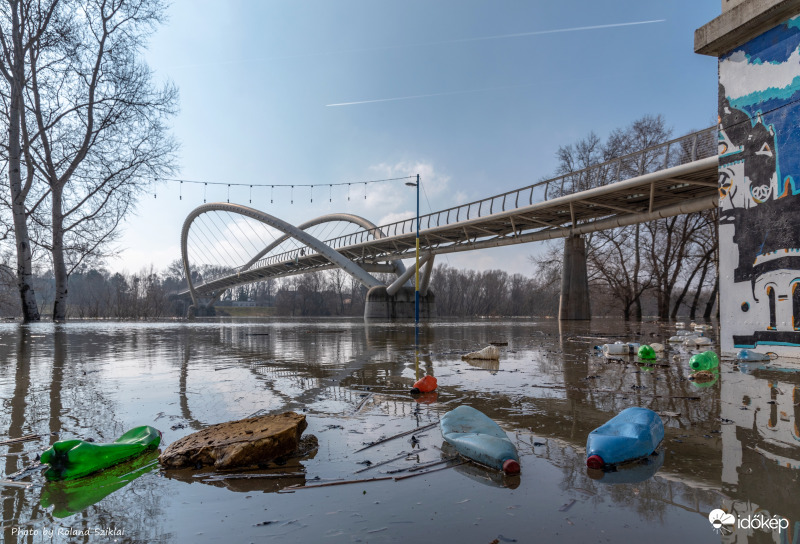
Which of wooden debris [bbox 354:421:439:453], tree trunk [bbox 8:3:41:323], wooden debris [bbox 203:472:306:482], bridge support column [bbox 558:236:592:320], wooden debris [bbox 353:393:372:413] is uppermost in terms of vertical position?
tree trunk [bbox 8:3:41:323]

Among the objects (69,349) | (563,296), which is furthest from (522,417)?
(563,296)

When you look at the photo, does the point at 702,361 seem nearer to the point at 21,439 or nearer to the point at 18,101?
the point at 21,439

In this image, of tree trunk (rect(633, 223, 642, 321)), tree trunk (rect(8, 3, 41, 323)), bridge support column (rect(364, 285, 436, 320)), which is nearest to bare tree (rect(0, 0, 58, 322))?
tree trunk (rect(8, 3, 41, 323))

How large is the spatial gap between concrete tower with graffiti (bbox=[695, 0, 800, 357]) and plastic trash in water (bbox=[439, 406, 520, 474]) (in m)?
7.09

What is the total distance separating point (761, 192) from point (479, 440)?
8219 mm

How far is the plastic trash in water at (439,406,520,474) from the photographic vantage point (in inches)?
94.5

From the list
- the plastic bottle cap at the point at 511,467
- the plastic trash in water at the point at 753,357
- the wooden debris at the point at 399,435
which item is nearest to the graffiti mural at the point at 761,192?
the plastic trash in water at the point at 753,357

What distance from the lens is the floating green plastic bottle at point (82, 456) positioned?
7.34 feet

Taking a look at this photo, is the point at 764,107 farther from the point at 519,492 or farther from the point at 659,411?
the point at 519,492

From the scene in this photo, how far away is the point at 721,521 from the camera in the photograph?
178 centimetres

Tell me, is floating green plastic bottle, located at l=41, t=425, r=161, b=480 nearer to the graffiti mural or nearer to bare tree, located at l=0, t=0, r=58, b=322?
the graffiti mural

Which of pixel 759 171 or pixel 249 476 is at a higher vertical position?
pixel 759 171

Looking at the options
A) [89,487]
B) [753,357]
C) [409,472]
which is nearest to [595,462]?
[409,472]

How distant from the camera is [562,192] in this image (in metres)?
25.1
